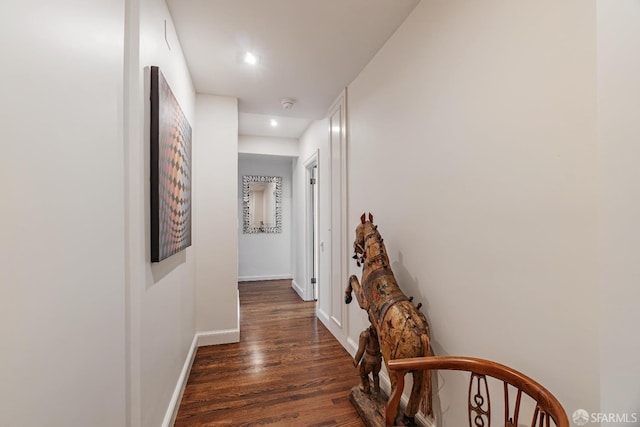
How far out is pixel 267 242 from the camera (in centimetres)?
560

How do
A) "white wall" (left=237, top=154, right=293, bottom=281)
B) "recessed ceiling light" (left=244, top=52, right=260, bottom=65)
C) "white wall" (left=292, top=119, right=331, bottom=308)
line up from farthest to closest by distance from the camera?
"white wall" (left=237, top=154, right=293, bottom=281), "white wall" (left=292, top=119, right=331, bottom=308), "recessed ceiling light" (left=244, top=52, right=260, bottom=65)

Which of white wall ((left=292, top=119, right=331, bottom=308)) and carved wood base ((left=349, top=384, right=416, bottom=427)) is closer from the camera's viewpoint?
carved wood base ((left=349, top=384, right=416, bottom=427))

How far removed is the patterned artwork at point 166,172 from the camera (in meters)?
1.31

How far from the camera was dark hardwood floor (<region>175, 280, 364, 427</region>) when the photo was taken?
1.77 meters

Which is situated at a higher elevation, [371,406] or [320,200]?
[320,200]

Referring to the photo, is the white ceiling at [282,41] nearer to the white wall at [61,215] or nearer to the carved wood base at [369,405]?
the white wall at [61,215]

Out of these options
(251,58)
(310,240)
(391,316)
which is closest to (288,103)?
(251,58)

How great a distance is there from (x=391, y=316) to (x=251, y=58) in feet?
6.92

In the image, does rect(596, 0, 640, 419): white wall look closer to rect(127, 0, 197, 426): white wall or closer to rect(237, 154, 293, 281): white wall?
rect(127, 0, 197, 426): white wall

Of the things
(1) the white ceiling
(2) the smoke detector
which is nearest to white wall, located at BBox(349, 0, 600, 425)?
(1) the white ceiling

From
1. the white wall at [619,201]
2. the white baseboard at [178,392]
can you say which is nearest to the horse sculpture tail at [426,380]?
the white wall at [619,201]

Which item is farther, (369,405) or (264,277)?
(264,277)

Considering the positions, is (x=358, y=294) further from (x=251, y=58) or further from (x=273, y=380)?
(x=251, y=58)

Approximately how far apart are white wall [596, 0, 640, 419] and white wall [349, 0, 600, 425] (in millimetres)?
29
